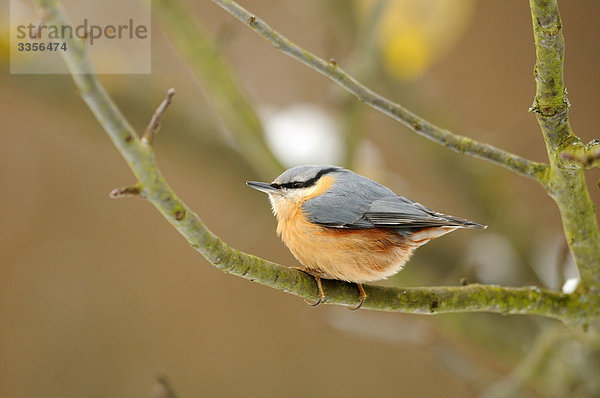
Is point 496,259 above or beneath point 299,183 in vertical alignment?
beneath

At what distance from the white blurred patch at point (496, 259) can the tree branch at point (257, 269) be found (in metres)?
0.80

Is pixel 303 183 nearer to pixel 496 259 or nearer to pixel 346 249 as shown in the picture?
pixel 346 249

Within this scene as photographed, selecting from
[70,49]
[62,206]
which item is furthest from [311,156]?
[70,49]

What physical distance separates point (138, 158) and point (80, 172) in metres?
1.90

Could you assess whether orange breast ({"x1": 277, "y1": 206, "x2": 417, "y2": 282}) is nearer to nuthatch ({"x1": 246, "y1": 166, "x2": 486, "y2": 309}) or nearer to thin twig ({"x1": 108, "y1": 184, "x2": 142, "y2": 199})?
nuthatch ({"x1": 246, "y1": 166, "x2": 486, "y2": 309})

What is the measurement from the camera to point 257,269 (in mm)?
757

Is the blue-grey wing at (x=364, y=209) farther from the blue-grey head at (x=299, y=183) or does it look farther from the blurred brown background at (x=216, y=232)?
the blurred brown background at (x=216, y=232)

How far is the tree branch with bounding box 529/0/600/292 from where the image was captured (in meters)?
0.73

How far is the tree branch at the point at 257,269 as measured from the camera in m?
0.51

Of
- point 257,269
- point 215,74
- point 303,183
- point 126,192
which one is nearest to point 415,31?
point 215,74

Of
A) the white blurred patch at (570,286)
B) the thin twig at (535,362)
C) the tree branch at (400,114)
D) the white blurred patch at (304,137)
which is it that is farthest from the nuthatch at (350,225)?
the white blurred patch at (304,137)

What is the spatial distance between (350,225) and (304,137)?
96 centimetres

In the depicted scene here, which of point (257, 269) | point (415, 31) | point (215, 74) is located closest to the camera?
point (257, 269)

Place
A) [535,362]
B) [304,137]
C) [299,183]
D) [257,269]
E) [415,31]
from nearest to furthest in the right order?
1. [257,269]
2. [299,183]
3. [535,362]
4. [415,31]
5. [304,137]
